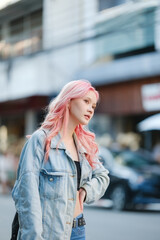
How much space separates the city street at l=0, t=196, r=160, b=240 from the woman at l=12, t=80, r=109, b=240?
4684 millimetres

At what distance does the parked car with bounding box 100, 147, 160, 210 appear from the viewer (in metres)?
11.7

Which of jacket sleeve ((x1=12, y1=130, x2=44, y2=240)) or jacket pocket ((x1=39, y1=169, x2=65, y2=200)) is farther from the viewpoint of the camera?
jacket pocket ((x1=39, y1=169, x2=65, y2=200))

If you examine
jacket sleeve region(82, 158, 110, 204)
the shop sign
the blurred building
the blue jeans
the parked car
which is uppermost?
the blurred building

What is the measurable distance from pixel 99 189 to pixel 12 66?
18908 millimetres

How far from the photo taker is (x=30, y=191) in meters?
2.67

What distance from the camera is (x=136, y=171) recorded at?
12.0m

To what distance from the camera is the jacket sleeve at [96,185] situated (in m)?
2.99

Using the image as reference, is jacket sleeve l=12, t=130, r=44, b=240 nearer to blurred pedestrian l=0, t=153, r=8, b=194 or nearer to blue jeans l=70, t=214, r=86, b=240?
blue jeans l=70, t=214, r=86, b=240

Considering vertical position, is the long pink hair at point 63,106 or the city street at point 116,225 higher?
the long pink hair at point 63,106

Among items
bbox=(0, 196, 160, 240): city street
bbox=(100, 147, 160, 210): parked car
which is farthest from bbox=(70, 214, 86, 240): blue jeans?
bbox=(100, 147, 160, 210): parked car

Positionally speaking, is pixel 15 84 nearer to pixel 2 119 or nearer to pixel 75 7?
pixel 2 119

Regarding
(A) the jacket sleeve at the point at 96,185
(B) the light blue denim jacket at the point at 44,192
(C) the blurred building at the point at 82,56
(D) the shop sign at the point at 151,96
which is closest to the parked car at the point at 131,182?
(D) the shop sign at the point at 151,96

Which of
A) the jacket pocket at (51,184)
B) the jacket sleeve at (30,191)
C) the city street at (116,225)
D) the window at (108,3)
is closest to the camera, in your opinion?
the jacket sleeve at (30,191)

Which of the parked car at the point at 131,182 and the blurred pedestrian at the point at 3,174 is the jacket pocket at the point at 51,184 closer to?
the parked car at the point at 131,182
